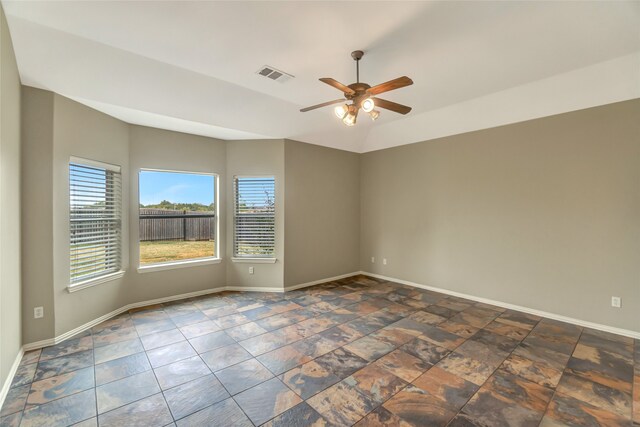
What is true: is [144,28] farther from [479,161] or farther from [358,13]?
[479,161]

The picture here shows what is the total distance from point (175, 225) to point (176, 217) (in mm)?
138

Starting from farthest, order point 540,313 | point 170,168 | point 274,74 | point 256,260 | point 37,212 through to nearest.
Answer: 1. point 256,260
2. point 170,168
3. point 540,313
4. point 274,74
5. point 37,212

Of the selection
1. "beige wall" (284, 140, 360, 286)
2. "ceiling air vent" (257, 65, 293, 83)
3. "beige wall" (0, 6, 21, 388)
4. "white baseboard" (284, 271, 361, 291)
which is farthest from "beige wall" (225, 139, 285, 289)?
"beige wall" (0, 6, 21, 388)

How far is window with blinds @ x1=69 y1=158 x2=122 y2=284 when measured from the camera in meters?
3.36

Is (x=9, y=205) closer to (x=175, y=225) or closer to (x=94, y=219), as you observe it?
(x=94, y=219)

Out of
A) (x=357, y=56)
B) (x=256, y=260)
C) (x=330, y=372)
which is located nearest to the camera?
(x=330, y=372)

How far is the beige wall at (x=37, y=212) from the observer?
9.41ft

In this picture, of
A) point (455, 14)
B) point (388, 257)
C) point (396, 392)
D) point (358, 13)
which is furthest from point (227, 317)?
point (455, 14)

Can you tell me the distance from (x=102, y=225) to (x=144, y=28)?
8.88 ft

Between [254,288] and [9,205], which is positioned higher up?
[9,205]

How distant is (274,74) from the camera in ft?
10.4

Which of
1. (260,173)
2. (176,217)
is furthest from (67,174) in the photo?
(260,173)

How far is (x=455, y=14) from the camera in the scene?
2.22 metres

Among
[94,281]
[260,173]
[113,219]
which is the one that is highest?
[260,173]
